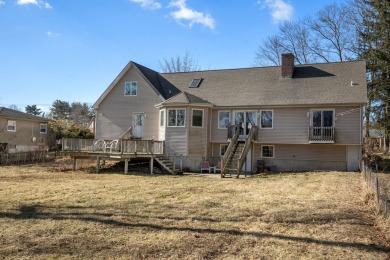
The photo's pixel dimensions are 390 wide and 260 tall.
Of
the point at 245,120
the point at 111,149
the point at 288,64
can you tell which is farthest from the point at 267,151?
the point at 111,149

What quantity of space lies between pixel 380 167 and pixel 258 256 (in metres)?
21.2

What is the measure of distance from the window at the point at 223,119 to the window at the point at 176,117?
286 centimetres

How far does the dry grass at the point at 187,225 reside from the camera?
5.95 m

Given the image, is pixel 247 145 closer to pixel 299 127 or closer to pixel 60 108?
pixel 299 127

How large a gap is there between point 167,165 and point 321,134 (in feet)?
32.0

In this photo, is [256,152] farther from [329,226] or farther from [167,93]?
[329,226]

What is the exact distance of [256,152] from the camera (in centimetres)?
2411

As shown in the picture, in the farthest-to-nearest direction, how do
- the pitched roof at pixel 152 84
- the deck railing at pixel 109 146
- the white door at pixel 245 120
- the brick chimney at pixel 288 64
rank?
the pitched roof at pixel 152 84, the brick chimney at pixel 288 64, the white door at pixel 245 120, the deck railing at pixel 109 146

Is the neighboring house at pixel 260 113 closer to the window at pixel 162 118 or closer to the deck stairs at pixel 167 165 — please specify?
the window at pixel 162 118

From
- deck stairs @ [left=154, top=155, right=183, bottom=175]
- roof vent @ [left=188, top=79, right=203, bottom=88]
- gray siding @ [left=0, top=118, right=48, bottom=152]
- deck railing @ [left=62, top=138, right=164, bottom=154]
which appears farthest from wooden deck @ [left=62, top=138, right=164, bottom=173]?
gray siding @ [left=0, top=118, right=48, bottom=152]

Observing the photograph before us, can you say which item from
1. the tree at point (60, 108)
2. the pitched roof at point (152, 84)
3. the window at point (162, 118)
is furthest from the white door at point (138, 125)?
the tree at point (60, 108)

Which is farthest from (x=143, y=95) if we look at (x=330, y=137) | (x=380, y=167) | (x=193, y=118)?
(x=380, y=167)

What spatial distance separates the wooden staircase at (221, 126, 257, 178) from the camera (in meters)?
19.8

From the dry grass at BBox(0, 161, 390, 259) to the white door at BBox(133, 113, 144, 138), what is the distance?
543 inches
